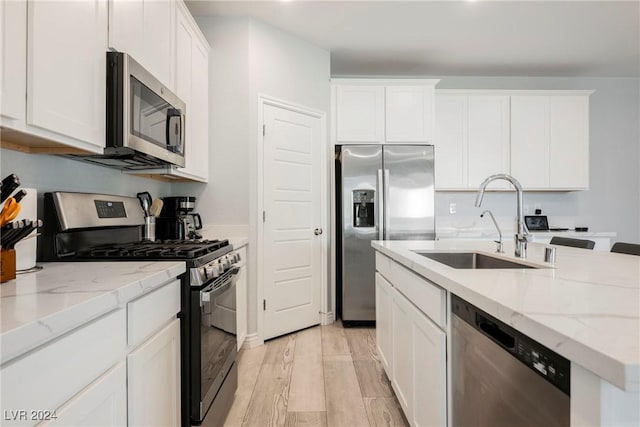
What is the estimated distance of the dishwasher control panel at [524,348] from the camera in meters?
0.61

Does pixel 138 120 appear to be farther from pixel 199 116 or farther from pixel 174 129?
pixel 199 116

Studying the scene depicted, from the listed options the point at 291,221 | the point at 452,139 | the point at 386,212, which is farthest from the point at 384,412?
the point at 452,139

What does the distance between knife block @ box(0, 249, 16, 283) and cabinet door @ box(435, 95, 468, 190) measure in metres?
3.83

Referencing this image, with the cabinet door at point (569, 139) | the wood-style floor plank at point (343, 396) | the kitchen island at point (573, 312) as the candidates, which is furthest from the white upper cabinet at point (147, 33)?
the cabinet door at point (569, 139)

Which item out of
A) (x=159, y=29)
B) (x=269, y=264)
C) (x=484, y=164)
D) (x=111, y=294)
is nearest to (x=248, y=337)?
(x=269, y=264)

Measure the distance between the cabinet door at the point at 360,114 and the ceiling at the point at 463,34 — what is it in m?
0.46

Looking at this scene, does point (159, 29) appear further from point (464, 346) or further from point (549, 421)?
point (549, 421)

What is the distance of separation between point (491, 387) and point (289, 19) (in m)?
3.06

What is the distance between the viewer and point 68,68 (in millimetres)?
1169

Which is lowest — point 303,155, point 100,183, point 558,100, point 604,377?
point 604,377

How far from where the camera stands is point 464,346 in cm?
104

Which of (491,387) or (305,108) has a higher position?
(305,108)

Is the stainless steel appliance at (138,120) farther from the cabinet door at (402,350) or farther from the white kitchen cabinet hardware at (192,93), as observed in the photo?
the cabinet door at (402,350)

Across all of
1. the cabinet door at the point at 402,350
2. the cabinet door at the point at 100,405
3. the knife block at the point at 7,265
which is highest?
the knife block at the point at 7,265
